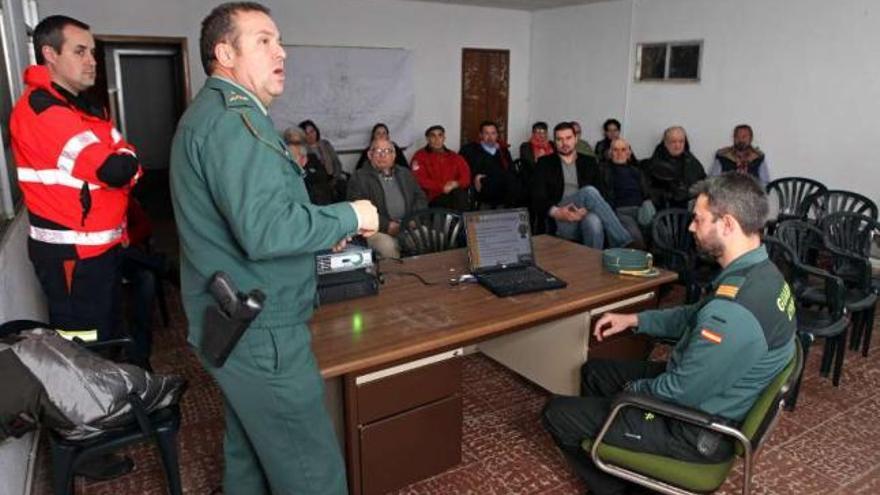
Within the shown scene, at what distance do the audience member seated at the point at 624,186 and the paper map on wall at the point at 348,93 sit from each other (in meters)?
2.89

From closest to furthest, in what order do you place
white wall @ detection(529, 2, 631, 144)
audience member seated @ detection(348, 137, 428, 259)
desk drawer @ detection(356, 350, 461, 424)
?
desk drawer @ detection(356, 350, 461, 424), audience member seated @ detection(348, 137, 428, 259), white wall @ detection(529, 2, 631, 144)

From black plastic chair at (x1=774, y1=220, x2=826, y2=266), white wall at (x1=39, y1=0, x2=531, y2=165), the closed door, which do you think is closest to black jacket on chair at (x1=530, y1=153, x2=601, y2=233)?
black plastic chair at (x1=774, y1=220, x2=826, y2=266)

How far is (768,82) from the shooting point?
17.9 feet

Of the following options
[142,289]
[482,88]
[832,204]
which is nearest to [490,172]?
[482,88]

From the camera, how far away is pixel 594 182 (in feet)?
15.0

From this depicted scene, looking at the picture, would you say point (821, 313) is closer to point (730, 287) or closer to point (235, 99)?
point (730, 287)

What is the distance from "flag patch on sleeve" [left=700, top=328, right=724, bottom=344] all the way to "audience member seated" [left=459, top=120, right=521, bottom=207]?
411 cm

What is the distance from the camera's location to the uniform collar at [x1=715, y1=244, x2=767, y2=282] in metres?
1.67

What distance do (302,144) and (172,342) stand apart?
1.36 metres

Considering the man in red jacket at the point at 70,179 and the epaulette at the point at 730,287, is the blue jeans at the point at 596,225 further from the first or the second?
the man in red jacket at the point at 70,179

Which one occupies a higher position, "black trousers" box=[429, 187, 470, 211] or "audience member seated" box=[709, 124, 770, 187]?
"audience member seated" box=[709, 124, 770, 187]

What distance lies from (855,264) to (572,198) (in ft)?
5.57

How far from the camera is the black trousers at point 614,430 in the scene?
1.65 metres

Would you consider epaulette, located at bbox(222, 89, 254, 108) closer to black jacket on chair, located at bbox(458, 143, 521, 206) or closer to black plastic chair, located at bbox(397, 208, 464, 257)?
black plastic chair, located at bbox(397, 208, 464, 257)
